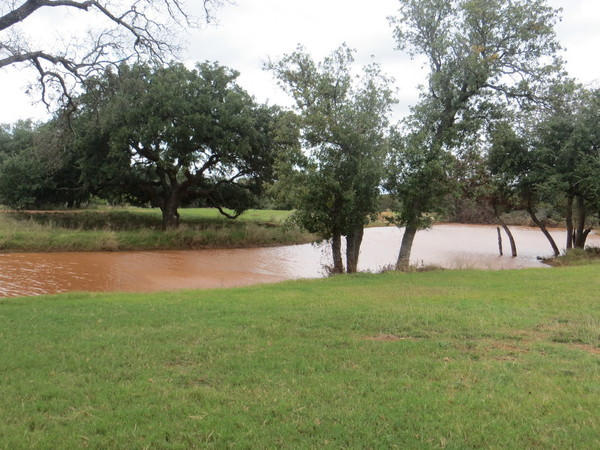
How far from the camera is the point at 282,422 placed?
3.92 m

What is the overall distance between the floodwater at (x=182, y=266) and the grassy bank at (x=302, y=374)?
6.76 m

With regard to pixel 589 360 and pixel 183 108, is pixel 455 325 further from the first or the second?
pixel 183 108

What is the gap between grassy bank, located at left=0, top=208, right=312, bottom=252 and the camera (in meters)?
22.7

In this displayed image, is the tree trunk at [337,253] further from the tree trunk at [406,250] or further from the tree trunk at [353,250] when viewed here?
the tree trunk at [406,250]

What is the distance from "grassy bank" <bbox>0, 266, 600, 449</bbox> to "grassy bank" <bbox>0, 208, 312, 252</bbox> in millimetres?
9767

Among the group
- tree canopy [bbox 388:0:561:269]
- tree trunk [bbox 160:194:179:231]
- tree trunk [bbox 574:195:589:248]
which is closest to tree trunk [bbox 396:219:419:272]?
tree canopy [bbox 388:0:561:269]

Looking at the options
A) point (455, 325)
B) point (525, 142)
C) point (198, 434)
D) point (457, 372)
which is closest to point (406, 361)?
point (457, 372)

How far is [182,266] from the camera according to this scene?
2062 cm

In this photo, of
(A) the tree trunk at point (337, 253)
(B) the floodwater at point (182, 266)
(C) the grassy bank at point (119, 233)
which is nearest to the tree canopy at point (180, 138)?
(C) the grassy bank at point (119, 233)

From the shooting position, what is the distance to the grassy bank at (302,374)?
147 inches

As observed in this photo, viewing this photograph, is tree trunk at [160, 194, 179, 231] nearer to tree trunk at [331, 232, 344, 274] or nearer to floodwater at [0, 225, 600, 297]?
floodwater at [0, 225, 600, 297]

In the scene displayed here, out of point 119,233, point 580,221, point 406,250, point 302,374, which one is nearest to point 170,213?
point 119,233

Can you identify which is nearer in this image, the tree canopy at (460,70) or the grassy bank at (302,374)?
the grassy bank at (302,374)

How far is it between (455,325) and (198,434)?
496 cm
